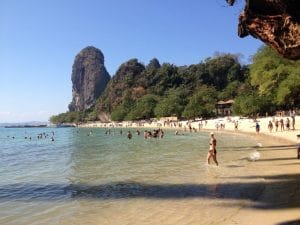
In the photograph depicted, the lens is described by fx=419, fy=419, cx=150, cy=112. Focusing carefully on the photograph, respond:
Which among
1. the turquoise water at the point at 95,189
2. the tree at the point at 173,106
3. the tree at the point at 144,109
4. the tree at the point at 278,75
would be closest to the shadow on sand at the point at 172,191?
the turquoise water at the point at 95,189

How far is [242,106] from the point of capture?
255 ft

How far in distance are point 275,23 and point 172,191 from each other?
6866 mm

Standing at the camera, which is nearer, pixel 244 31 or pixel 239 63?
pixel 244 31

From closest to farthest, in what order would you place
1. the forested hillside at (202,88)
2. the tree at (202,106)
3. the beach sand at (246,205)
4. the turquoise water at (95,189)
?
the beach sand at (246,205) → the turquoise water at (95,189) → the forested hillside at (202,88) → the tree at (202,106)

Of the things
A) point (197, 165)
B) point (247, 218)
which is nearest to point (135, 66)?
point (197, 165)

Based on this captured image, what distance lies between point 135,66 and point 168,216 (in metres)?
176

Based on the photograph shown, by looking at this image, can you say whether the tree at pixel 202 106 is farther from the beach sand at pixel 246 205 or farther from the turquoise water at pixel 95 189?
the beach sand at pixel 246 205

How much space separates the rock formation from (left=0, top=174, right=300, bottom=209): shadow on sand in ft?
14.6

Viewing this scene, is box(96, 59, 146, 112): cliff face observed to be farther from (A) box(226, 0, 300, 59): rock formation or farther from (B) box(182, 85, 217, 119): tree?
(A) box(226, 0, 300, 59): rock formation

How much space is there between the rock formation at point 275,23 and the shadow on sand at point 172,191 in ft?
14.6

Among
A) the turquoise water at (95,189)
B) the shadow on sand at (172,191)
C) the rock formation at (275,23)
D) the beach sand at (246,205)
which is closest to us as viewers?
the beach sand at (246,205)

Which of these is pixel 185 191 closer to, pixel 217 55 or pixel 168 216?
pixel 168 216

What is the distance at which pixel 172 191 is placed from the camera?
49.9 ft

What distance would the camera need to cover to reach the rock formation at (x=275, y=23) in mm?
11100
